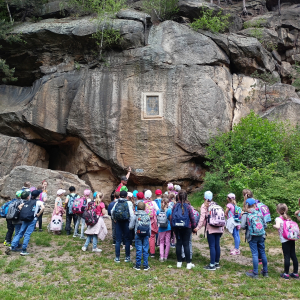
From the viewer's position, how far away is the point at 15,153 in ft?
50.6

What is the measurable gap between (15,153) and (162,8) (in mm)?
12223

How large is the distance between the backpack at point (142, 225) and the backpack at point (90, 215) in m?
1.46

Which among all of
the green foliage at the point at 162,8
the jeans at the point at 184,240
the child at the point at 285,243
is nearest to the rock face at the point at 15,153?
the green foliage at the point at 162,8

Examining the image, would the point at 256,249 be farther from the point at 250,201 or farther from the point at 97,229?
the point at 97,229

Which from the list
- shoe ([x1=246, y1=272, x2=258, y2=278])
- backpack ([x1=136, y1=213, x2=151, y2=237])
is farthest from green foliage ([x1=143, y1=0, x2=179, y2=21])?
shoe ([x1=246, y1=272, x2=258, y2=278])

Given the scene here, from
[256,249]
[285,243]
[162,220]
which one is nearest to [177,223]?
[162,220]

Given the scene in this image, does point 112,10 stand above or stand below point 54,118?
above

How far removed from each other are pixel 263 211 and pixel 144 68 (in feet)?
35.0

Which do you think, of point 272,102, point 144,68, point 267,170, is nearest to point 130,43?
point 144,68

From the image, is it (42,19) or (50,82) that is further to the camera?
(42,19)

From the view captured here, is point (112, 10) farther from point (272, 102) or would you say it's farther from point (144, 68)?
point (272, 102)

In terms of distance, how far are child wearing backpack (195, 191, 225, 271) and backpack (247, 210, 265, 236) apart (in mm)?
545

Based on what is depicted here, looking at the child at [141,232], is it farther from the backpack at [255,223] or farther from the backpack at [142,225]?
the backpack at [255,223]

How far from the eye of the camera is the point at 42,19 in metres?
18.3
